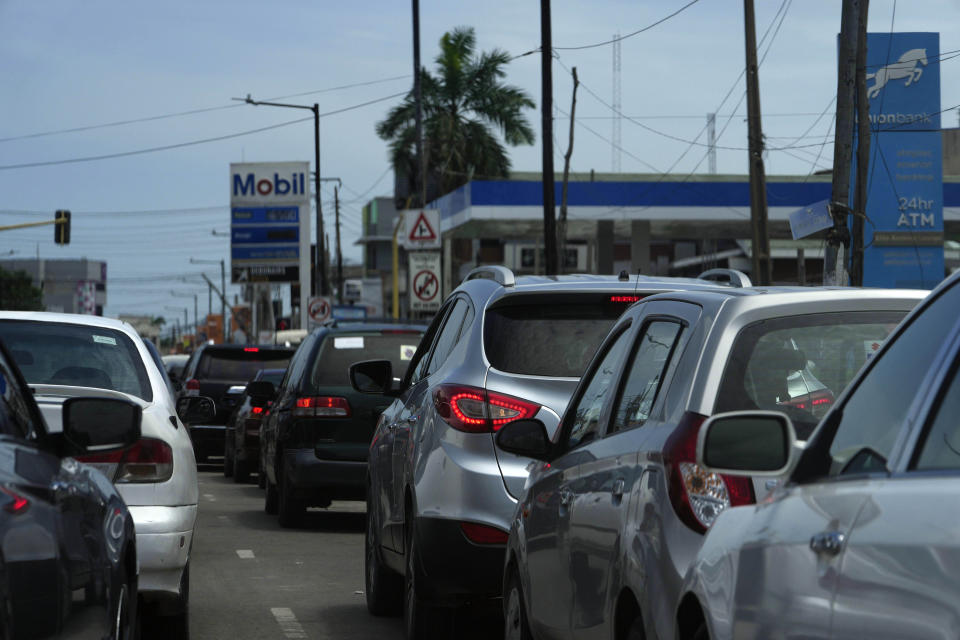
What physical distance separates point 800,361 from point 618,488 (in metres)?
0.64

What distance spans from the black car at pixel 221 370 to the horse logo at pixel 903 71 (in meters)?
10.9

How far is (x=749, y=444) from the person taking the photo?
11.4 feet

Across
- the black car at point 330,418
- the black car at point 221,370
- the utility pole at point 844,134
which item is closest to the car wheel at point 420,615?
the black car at point 330,418

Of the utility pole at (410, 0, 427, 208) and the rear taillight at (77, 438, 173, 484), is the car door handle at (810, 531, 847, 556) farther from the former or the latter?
the utility pole at (410, 0, 427, 208)

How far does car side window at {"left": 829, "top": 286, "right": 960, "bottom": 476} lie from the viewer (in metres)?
3.15

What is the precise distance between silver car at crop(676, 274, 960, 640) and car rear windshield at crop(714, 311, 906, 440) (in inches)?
29.7

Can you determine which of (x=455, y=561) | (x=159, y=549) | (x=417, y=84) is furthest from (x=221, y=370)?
(x=455, y=561)

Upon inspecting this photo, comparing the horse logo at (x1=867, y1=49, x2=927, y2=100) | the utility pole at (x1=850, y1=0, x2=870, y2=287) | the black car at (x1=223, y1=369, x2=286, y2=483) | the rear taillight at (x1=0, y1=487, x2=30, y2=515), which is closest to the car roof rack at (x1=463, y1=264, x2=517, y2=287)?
the rear taillight at (x1=0, y1=487, x2=30, y2=515)

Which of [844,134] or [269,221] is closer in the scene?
[844,134]

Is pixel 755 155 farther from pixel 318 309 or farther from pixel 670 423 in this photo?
pixel 670 423

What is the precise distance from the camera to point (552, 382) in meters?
7.40

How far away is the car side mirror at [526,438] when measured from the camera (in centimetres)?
606

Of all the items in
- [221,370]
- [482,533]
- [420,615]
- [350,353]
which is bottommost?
[420,615]

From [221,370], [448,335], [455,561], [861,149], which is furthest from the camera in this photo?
[221,370]
